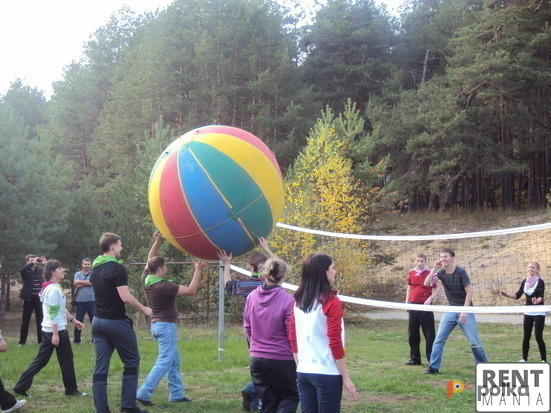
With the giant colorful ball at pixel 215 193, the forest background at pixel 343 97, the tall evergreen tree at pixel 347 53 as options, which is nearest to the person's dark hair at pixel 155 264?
the giant colorful ball at pixel 215 193

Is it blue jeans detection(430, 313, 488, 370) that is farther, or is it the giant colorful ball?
blue jeans detection(430, 313, 488, 370)

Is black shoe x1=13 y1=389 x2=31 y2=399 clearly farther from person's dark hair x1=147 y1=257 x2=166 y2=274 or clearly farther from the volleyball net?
the volleyball net

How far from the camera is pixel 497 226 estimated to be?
30641mm

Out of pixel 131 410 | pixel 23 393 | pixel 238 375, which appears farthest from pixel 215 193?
pixel 238 375

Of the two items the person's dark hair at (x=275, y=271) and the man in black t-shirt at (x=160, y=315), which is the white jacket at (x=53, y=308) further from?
the person's dark hair at (x=275, y=271)

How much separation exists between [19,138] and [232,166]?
15179 mm

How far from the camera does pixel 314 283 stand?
4.00 metres

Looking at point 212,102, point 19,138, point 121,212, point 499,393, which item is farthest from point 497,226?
point 499,393

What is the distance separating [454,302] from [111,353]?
4.48 metres

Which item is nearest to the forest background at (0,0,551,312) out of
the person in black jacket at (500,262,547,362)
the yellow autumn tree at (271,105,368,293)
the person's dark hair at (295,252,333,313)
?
the yellow autumn tree at (271,105,368,293)

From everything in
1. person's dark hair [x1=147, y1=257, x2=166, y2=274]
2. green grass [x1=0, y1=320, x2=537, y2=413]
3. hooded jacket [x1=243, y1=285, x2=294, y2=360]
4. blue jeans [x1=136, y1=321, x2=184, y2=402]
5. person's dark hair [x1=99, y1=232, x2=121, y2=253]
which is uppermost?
person's dark hair [x1=99, y1=232, x2=121, y2=253]

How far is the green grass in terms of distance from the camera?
6.50 meters

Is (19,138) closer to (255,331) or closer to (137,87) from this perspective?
(137,87)

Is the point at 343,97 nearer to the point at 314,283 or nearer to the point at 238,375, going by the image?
the point at 238,375
